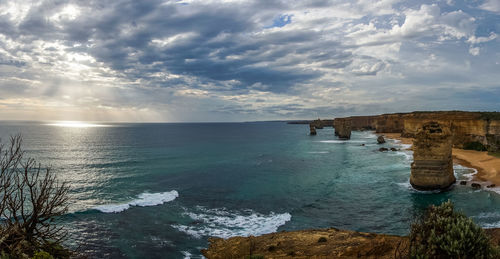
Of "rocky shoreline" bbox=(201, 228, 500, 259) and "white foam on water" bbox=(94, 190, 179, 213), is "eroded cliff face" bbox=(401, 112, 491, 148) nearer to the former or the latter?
"rocky shoreline" bbox=(201, 228, 500, 259)

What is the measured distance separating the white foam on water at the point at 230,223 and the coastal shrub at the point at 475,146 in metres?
50.3

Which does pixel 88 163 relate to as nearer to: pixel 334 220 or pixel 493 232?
pixel 334 220

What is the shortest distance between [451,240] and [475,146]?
60.3 meters

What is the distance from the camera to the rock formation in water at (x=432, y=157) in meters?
30.1

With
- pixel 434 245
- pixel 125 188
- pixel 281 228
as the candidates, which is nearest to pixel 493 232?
pixel 434 245

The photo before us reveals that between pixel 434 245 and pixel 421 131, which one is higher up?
pixel 421 131

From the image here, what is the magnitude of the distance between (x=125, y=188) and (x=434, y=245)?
34306mm

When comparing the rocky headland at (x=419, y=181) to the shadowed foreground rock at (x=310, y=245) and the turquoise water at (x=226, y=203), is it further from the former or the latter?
the turquoise water at (x=226, y=203)

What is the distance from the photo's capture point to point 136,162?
5522cm

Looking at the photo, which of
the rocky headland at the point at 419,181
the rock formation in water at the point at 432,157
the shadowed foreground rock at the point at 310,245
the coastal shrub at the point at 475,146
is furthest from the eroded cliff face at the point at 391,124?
the shadowed foreground rock at the point at 310,245

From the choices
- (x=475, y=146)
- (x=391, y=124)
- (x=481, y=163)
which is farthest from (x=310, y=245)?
(x=391, y=124)

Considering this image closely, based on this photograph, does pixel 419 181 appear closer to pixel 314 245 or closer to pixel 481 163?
pixel 481 163

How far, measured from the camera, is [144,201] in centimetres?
2997

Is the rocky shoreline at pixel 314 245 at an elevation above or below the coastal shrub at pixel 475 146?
below
